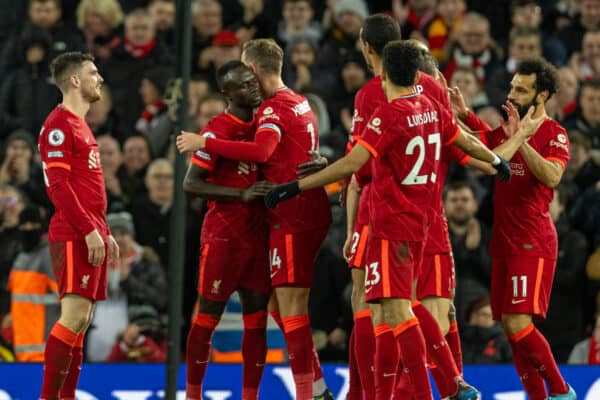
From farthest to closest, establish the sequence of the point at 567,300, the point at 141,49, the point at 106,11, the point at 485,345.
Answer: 1. the point at 106,11
2. the point at 141,49
3. the point at 567,300
4. the point at 485,345

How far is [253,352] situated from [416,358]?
146cm

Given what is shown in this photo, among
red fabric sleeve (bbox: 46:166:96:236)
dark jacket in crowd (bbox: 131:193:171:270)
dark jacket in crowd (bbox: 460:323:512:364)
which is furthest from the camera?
dark jacket in crowd (bbox: 131:193:171:270)

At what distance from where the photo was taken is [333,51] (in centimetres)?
1489

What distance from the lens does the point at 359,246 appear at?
30.5ft

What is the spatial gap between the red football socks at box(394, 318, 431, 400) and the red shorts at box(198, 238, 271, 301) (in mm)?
1444

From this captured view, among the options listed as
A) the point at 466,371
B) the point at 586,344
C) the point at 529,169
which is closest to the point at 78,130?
the point at 529,169

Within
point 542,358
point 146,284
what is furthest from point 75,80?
point 542,358

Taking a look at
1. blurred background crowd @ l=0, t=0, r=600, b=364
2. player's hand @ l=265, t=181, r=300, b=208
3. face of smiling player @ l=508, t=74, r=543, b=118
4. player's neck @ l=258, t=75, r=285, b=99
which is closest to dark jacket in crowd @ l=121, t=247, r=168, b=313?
blurred background crowd @ l=0, t=0, r=600, b=364

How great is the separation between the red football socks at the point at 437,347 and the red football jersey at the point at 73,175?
7.39 feet

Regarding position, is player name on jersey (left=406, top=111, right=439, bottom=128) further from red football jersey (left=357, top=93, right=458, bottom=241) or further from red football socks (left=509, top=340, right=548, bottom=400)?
red football socks (left=509, top=340, right=548, bottom=400)

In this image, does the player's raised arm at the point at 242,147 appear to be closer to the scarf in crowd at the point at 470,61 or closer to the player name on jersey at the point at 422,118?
the player name on jersey at the point at 422,118

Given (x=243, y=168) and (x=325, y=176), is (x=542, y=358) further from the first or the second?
(x=243, y=168)

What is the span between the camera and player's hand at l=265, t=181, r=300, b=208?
8859 mm

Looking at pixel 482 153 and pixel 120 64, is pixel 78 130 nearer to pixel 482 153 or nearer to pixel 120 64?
pixel 482 153
